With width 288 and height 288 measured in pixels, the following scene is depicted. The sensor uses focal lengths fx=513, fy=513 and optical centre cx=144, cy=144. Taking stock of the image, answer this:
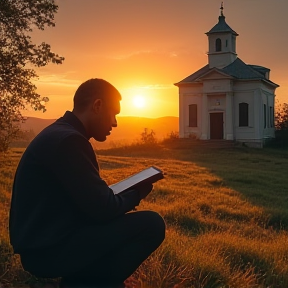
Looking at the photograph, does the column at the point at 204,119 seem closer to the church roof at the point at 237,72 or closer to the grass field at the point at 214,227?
the church roof at the point at 237,72

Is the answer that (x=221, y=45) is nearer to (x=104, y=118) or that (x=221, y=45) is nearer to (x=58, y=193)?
(x=104, y=118)

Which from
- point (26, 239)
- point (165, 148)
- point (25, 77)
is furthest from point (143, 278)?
point (165, 148)

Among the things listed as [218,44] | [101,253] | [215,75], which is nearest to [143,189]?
[101,253]

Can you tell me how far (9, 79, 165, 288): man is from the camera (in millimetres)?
3594

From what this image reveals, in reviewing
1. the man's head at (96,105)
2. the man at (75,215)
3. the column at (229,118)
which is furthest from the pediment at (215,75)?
the man at (75,215)

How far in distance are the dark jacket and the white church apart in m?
34.3

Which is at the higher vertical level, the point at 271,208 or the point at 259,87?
the point at 259,87

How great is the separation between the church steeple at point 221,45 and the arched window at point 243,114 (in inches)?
153

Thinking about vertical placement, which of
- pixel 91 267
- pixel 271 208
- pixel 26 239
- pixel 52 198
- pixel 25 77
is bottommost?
pixel 271 208

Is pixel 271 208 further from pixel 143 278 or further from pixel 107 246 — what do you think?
pixel 107 246

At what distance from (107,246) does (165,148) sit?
3231 cm

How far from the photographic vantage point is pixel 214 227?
10.1 meters

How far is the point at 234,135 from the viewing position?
38625 millimetres

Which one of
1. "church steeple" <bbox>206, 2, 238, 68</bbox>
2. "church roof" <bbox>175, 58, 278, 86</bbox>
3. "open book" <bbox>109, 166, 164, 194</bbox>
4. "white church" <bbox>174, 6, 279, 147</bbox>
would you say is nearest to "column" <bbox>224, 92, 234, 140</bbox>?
"white church" <bbox>174, 6, 279, 147</bbox>
